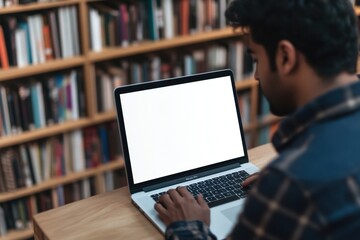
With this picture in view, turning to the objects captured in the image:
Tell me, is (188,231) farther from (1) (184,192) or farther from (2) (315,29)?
(2) (315,29)

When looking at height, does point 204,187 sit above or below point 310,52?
below

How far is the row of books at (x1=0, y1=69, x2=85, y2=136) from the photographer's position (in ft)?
7.22

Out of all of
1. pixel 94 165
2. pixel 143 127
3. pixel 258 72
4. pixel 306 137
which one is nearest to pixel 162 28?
pixel 94 165

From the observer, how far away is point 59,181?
240 centimetres

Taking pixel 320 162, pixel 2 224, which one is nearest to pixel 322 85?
pixel 320 162

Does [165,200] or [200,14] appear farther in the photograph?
[200,14]

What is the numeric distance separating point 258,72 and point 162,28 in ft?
4.59

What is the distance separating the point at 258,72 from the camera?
43.0 inches

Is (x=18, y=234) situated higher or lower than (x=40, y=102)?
lower

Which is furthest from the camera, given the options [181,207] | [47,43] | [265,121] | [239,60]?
[265,121]

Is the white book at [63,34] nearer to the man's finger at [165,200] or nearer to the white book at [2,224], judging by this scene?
the white book at [2,224]

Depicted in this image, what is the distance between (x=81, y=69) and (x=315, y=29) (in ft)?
5.12

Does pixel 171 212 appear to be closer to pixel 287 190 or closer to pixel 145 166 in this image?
pixel 145 166

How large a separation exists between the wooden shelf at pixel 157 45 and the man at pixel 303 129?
123 centimetres
